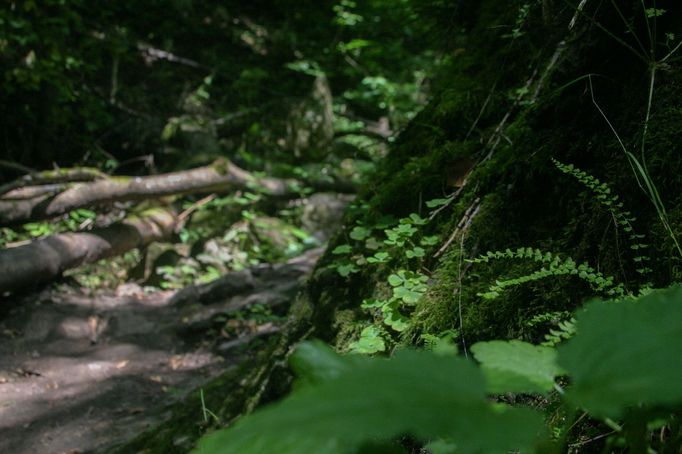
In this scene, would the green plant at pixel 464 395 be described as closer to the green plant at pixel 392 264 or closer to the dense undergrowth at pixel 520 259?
the dense undergrowth at pixel 520 259

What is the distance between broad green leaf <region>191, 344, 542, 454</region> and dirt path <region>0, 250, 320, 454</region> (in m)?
2.60

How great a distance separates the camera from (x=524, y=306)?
1524mm

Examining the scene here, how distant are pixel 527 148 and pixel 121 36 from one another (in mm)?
9696

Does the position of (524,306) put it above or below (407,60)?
below

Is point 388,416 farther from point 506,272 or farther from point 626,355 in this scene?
point 506,272

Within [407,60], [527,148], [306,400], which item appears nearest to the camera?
[306,400]

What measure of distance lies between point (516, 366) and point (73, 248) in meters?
6.41

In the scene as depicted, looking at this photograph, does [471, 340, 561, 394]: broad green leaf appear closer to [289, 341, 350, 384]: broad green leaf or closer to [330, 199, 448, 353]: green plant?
[289, 341, 350, 384]: broad green leaf

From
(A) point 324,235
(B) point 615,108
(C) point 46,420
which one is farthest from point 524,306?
(A) point 324,235

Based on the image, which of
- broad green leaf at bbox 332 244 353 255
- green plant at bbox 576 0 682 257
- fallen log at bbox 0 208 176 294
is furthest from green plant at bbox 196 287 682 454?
fallen log at bbox 0 208 176 294

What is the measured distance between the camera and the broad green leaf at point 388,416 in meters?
0.43

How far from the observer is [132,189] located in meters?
7.08

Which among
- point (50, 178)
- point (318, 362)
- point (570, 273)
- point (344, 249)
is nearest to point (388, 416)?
point (318, 362)

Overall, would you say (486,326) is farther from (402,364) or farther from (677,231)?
(402,364)
